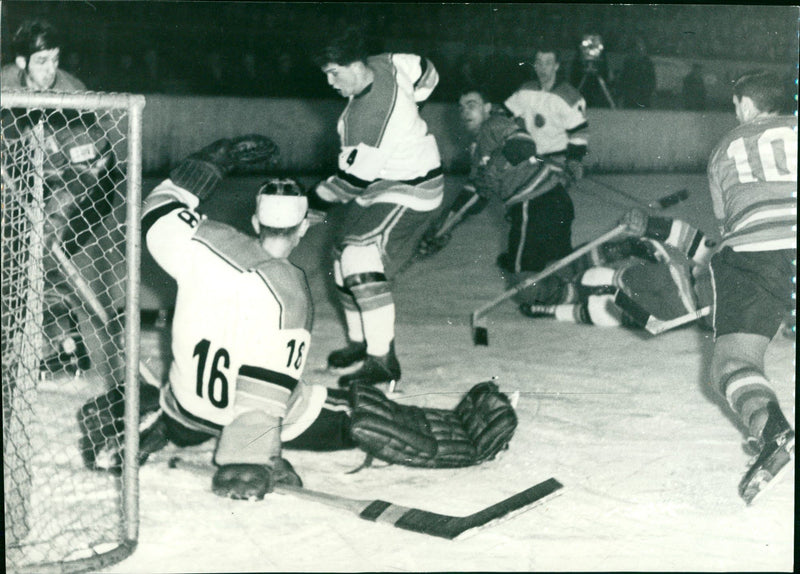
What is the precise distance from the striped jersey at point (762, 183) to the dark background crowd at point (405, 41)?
570 cm

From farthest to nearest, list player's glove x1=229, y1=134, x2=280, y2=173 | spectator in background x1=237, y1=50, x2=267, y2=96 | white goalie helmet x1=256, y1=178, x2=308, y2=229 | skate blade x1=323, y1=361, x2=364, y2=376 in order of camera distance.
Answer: spectator in background x1=237, y1=50, x2=267, y2=96 < skate blade x1=323, y1=361, x2=364, y2=376 < player's glove x1=229, y1=134, x2=280, y2=173 < white goalie helmet x1=256, y1=178, x2=308, y2=229

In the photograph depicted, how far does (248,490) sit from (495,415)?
0.92 metres

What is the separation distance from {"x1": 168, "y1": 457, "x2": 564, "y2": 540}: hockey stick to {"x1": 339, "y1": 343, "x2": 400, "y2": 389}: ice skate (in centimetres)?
112

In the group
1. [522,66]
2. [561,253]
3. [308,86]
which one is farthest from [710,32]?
[561,253]

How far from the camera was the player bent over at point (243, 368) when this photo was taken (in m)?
3.08

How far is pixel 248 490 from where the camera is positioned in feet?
10.0

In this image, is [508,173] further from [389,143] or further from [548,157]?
[389,143]

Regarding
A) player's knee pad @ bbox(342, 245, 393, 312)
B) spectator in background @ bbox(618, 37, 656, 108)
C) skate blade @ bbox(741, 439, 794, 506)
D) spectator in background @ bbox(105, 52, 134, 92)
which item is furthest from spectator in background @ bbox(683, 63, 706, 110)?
skate blade @ bbox(741, 439, 794, 506)

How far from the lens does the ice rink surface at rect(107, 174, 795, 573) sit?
286 cm

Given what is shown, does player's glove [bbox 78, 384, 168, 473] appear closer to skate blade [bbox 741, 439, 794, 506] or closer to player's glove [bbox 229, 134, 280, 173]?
player's glove [bbox 229, 134, 280, 173]

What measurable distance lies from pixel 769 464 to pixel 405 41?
8094mm

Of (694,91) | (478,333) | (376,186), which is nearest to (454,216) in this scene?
(478,333)

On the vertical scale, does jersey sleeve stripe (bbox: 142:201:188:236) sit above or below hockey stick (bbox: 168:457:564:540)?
above

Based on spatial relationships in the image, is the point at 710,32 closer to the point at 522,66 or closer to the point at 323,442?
the point at 522,66
